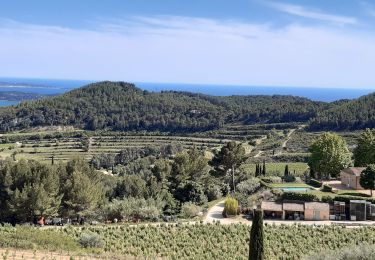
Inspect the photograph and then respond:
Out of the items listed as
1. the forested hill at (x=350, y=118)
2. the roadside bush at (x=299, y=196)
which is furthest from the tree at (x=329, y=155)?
the forested hill at (x=350, y=118)

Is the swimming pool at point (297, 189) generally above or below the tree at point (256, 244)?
below

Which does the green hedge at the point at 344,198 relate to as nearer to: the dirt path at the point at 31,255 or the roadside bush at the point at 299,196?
the roadside bush at the point at 299,196

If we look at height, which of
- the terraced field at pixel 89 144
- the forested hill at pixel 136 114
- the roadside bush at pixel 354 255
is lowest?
the terraced field at pixel 89 144

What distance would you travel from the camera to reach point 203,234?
1297 inches

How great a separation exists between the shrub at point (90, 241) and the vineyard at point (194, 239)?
1.22ft

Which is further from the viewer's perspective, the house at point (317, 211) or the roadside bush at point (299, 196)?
the roadside bush at point (299, 196)

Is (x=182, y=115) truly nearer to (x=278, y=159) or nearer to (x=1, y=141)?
(x=1, y=141)

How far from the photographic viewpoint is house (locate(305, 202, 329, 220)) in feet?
126

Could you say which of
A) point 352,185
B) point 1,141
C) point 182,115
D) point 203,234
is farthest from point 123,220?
point 182,115

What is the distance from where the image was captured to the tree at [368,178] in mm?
40000

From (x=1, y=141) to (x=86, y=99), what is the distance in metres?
52.1

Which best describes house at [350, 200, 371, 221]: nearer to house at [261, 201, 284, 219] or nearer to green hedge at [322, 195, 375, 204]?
green hedge at [322, 195, 375, 204]

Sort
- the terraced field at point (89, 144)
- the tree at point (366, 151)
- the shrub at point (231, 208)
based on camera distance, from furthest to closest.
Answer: the terraced field at point (89, 144), the tree at point (366, 151), the shrub at point (231, 208)

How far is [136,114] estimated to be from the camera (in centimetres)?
15425
